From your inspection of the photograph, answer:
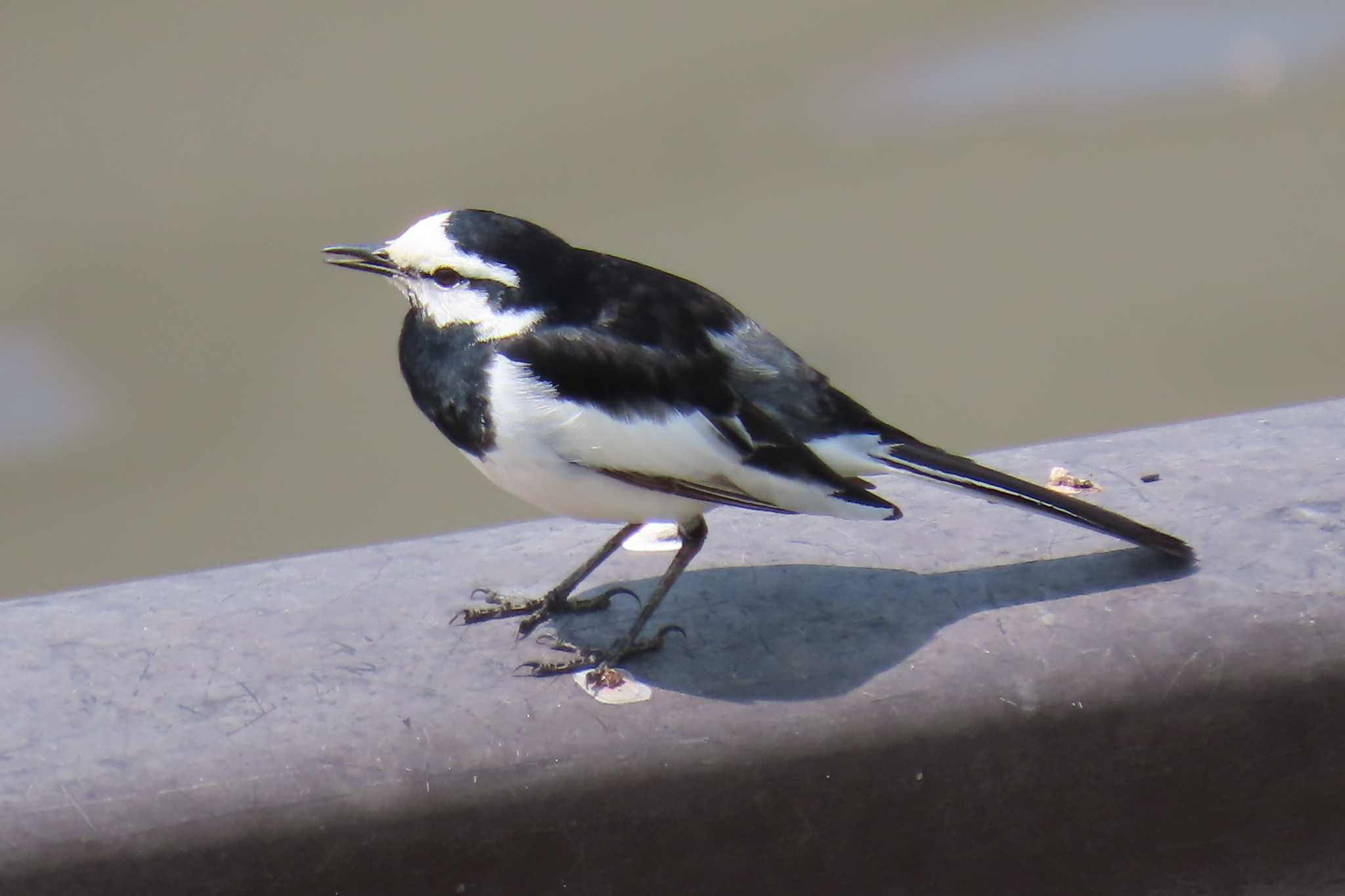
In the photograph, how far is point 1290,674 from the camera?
309 centimetres

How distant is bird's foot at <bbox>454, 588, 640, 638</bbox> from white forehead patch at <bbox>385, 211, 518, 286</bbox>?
646 mm

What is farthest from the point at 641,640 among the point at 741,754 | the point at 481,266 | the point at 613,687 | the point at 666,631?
the point at 481,266

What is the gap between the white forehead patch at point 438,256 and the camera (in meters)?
3.54

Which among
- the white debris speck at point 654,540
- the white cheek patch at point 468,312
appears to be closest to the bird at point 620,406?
the white cheek patch at point 468,312

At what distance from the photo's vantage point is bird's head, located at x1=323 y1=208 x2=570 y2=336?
11.6 feet

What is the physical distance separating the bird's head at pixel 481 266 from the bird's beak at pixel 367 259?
0.05 meters

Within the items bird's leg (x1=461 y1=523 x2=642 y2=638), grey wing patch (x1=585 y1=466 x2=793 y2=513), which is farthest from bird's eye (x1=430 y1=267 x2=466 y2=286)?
bird's leg (x1=461 y1=523 x2=642 y2=638)

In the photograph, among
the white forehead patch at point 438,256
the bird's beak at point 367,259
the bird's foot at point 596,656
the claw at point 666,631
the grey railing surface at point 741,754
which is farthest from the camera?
the bird's beak at point 367,259

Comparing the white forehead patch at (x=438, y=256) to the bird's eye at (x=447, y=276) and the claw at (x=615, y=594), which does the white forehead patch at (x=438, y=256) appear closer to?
the bird's eye at (x=447, y=276)

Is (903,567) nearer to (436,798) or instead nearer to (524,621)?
(524,621)

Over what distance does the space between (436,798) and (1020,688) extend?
1011 millimetres

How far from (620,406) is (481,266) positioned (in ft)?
1.32

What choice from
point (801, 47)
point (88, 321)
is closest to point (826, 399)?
point (88, 321)

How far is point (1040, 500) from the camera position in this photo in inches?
135
